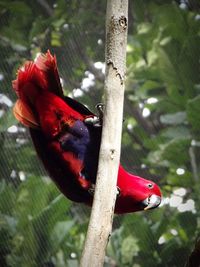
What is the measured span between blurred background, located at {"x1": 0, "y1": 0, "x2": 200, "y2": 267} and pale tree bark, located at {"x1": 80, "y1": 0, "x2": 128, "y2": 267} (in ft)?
2.30

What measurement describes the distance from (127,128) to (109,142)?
2.65 feet

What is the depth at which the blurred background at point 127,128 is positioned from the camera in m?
1.39

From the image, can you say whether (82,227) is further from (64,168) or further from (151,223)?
(64,168)

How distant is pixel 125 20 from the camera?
693 millimetres

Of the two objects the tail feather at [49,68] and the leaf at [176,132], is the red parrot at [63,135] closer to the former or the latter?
the tail feather at [49,68]

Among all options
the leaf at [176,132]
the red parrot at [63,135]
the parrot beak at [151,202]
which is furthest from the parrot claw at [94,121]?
the leaf at [176,132]

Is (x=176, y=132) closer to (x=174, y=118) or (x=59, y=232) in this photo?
(x=174, y=118)

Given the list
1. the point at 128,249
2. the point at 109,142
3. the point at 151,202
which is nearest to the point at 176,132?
the point at 128,249

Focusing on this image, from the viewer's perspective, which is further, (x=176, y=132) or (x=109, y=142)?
(x=176, y=132)

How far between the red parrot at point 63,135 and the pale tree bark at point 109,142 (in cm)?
18

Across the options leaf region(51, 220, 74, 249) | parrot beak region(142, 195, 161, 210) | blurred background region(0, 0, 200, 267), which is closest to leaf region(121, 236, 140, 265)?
blurred background region(0, 0, 200, 267)

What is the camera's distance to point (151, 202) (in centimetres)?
89

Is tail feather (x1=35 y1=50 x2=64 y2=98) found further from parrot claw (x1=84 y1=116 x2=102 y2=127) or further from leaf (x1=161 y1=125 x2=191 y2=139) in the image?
leaf (x1=161 y1=125 x2=191 y2=139)

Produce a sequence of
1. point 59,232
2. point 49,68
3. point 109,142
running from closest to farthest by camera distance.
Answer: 1. point 109,142
2. point 49,68
3. point 59,232
